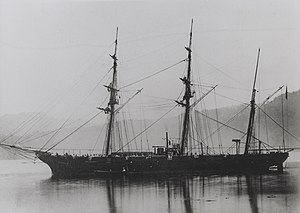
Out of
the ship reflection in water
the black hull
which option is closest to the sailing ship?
the black hull

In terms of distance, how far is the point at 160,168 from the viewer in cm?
4628

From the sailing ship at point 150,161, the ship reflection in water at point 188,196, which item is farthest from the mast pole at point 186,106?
the ship reflection in water at point 188,196

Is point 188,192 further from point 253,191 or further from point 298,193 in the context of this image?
point 298,193

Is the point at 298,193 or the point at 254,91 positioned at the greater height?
the point at 254,91

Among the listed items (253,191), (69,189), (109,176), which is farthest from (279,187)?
(109,176)

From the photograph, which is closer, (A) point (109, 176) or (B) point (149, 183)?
(B) point (149, 183)

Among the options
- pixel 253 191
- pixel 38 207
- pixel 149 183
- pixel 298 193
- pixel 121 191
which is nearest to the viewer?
pixel 38 207

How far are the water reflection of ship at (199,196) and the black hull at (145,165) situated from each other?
25.0 ft

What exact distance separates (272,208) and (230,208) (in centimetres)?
198

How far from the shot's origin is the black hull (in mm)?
45562

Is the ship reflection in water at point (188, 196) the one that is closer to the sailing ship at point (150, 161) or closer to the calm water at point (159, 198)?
the calm water at point (159, 198)

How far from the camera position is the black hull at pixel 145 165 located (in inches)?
1794

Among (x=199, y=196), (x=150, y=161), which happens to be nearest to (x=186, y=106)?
(x=150, y=161)

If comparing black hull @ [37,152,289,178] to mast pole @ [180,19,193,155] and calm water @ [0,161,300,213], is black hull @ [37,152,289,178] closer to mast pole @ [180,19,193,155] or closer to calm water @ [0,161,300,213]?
mast pole @ [180,19,193,155]
